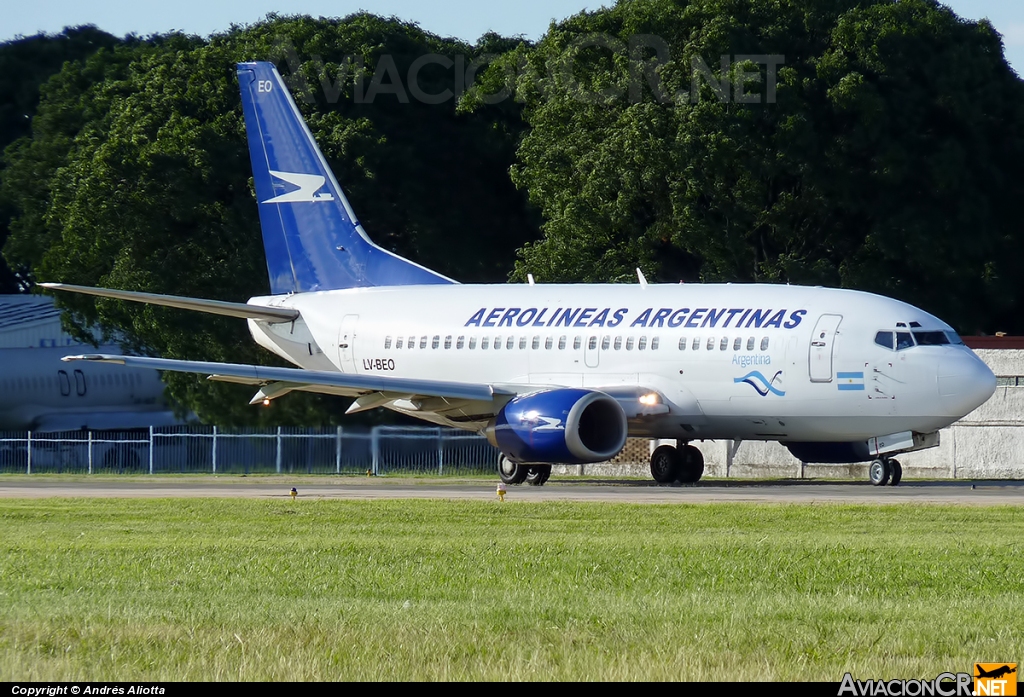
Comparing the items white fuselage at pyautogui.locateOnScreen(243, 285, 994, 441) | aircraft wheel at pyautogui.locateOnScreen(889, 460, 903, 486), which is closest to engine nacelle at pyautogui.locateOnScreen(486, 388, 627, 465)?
white fuselage at pyautogui.locateOnScreen(243, 285, 994, 441)

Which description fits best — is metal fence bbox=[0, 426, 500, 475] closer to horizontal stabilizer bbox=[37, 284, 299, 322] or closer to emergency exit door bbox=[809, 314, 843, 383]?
horizontal stabilizer bbox=[37, 284, 299, 322]

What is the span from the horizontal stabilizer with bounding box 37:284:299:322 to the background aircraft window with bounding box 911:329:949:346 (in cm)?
1316

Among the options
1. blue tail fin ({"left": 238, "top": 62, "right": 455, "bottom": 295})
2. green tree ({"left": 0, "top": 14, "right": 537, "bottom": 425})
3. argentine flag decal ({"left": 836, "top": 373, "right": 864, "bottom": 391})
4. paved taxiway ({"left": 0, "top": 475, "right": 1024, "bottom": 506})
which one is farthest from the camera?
green tree ({"left": 0, "top": 14, "right": 537, "bottom": 425})

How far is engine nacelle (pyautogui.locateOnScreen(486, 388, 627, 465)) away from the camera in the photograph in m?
27.8

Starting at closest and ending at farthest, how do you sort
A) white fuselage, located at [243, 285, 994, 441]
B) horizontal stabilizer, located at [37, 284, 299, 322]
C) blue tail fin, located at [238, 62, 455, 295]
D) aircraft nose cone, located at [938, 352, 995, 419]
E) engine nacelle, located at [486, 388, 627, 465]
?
aircraft nose cone, located at [938, 352, 995, 419]
white fuselage, located at [243, 285, 994, 441]
engine nacelle, located at [486, 388, 627, 465]
horizontal stabilizer, located at [37, 284, 299, 322]
blue tail fin, located at [238, 62, 455, 295]

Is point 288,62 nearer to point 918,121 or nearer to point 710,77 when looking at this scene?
point 710,77


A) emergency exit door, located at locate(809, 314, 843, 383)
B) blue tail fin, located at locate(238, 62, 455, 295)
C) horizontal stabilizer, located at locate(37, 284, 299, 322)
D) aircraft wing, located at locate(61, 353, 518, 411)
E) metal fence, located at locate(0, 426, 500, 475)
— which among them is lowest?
metal fence, located at locate(0, 426, 500, 475)

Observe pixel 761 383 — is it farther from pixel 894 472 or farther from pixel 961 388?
pixel 961 388

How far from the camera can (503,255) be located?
2179 inches

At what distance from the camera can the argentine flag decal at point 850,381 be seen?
27.6 meters

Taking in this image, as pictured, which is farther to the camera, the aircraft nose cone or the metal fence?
the metal fence

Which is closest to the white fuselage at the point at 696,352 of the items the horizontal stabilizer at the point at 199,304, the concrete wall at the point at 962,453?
the horizontal stabilizer at the point at 199,304

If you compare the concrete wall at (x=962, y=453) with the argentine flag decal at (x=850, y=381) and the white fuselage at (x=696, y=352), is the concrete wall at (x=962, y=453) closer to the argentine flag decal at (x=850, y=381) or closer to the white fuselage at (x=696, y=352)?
the white fuselage at (x=696, y=352)

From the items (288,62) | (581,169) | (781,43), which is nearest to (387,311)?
(581,169)
